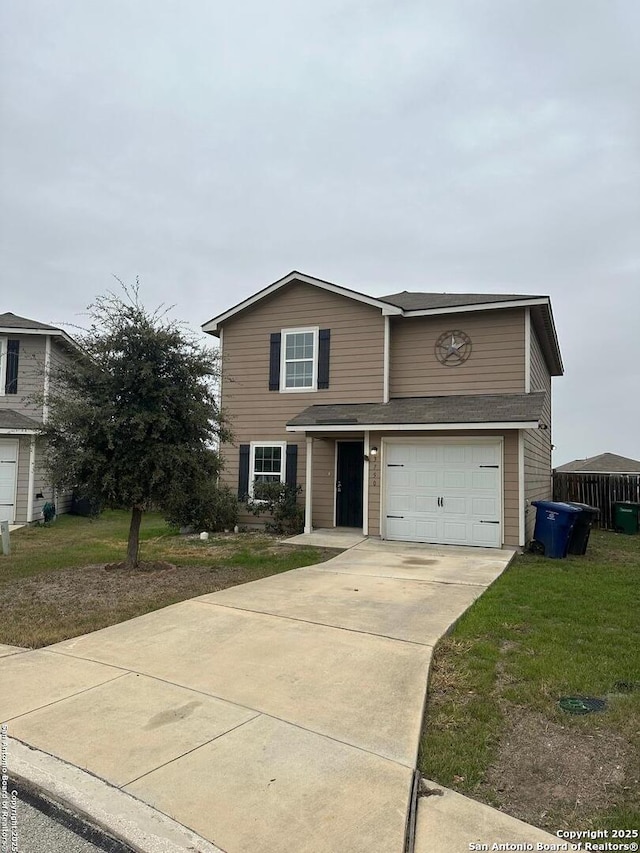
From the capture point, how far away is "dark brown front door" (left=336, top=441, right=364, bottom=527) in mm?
13477

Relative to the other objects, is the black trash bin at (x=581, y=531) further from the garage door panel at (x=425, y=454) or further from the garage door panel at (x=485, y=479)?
the garage door panel at (x=425, y=454)

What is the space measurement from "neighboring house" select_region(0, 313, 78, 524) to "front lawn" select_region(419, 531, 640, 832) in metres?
14.2

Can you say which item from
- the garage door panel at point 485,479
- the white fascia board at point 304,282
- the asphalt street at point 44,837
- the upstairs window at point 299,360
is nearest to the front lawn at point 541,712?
the asphalt street at point 44,837

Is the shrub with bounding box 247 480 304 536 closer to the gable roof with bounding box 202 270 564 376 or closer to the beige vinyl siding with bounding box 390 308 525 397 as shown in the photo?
the beige vinyl siding with bounding box 390 308 525 397

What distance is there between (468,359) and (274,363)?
193 inches

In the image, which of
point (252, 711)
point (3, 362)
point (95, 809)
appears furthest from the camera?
point (3, 362)

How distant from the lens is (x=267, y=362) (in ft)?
47.7

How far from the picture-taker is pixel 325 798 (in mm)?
2811

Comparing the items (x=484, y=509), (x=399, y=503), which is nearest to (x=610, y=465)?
(x=484, y=509)

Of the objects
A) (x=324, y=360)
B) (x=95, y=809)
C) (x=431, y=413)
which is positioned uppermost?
(x=324, y=360)

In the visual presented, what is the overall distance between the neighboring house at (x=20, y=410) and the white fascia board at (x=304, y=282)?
4.63m

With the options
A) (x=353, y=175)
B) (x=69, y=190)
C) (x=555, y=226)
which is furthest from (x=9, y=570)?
(x=555, y=226)

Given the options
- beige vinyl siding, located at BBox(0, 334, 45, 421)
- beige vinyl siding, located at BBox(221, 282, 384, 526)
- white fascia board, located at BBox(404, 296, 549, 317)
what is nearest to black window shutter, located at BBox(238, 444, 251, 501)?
beige vinyl siding, located at BBox(221, 282, 384, 526)

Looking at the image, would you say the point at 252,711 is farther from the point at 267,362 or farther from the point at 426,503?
the point at 267,362
